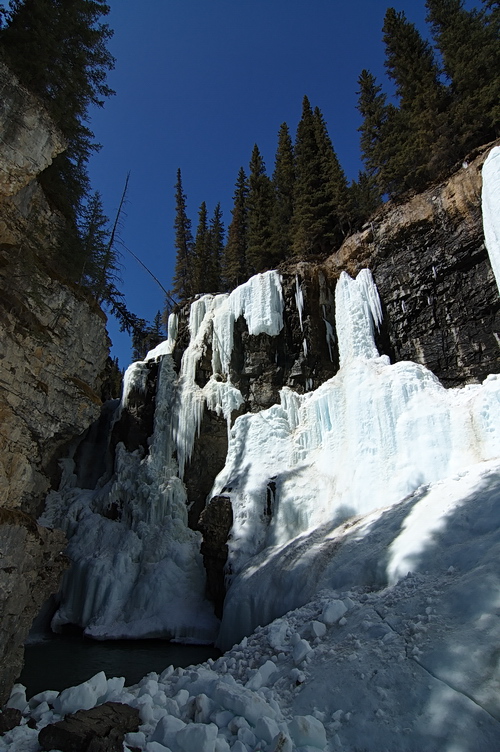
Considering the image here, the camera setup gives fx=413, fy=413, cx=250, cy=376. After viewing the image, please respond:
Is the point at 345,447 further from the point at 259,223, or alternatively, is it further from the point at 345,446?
the point at 259,223

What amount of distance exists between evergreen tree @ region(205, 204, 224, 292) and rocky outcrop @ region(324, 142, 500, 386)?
1575 cm

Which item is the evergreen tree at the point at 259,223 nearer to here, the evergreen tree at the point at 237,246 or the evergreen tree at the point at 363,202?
the evergreen tree at the point at 237,246

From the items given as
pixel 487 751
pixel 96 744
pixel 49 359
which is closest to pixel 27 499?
pixel 49 359

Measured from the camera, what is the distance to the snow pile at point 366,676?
13.4 ft

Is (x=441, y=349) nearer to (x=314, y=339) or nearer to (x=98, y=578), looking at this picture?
(x=314, y=339)

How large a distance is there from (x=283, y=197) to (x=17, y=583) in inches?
1061

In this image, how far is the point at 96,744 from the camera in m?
3.89

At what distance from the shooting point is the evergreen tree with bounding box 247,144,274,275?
2447 centimetres

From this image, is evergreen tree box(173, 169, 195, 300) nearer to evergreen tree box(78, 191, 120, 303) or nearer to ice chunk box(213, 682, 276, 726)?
evergreen tree box(78, 191, 120, 303)

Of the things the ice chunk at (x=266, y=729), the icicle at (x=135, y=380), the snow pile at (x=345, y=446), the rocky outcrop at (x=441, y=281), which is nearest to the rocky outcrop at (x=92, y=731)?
the ice chunk at (x=266, y=729)

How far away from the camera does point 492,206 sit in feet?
41.0

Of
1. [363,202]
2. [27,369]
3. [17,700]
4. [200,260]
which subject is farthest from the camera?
[200,260]

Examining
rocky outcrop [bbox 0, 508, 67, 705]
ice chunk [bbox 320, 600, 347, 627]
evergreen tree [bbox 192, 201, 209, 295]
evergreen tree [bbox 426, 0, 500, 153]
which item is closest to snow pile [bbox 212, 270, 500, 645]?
ice chunk [bbox 320, 600, 347, 627]

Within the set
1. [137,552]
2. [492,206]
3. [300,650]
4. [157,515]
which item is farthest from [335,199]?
[300,650]
